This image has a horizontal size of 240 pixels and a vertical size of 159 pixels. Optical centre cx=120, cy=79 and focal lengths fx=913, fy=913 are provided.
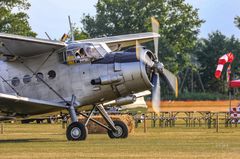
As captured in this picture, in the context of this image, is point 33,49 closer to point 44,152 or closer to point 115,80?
point 115,80

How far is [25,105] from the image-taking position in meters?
32.2

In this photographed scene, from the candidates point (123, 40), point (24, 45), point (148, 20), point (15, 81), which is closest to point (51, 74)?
point (15, 81)

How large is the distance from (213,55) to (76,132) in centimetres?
10242

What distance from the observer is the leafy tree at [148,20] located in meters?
123

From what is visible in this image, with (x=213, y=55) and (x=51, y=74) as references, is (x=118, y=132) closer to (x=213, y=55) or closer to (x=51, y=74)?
(x=51, y=74)

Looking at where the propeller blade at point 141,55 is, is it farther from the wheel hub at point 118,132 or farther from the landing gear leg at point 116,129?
the wheel hub at point 118,132

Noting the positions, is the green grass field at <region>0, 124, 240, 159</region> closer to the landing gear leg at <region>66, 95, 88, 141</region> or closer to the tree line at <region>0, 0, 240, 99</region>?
the landing gear leg at <region>66, 95, 88, 141</region>

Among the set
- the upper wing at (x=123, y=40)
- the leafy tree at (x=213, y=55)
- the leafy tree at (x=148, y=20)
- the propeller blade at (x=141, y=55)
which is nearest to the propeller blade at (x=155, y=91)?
the propeller blade at (x=141, y=55)

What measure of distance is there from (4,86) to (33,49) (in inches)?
71.7

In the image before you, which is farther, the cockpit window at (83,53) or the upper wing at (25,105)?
the cockpit window at (83,53)

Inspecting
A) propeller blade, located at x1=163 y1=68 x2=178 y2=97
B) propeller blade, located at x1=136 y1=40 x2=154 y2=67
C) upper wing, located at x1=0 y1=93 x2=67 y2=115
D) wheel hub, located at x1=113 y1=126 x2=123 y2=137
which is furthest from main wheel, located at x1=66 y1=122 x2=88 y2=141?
propeller blade, located at x1=163 y1=68 x2=178 y2=97

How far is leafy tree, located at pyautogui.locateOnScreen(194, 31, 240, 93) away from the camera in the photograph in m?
130

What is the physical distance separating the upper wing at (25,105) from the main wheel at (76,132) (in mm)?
923

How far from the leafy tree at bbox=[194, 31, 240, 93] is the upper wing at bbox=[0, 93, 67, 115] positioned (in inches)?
3756
